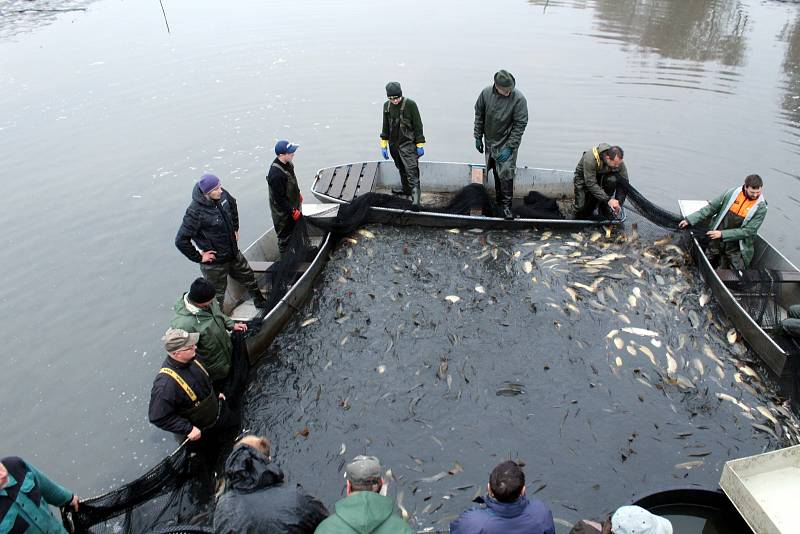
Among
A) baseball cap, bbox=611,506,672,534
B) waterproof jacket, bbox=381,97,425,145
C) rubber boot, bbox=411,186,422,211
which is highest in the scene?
waterproof jacket, bbox=381,97,425,145

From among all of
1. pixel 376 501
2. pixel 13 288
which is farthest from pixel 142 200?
pixel 376 501

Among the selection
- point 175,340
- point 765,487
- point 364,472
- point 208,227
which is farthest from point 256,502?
point 765,487

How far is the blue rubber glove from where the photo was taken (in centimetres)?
844

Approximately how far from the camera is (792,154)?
506 inches

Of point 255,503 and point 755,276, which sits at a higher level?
point 255,503

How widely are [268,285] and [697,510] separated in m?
5.59

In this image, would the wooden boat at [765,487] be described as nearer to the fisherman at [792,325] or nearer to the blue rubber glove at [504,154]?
the fisherman at [792,325]

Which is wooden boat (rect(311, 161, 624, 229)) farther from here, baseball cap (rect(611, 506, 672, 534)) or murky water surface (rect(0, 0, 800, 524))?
baseball cap (rect(611, 506, 672, 534))

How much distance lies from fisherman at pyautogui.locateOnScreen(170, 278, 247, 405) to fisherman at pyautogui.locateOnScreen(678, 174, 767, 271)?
6.43m

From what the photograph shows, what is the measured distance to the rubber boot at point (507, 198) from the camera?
8.77 m

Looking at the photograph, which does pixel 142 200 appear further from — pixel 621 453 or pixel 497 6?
pixel 497 6

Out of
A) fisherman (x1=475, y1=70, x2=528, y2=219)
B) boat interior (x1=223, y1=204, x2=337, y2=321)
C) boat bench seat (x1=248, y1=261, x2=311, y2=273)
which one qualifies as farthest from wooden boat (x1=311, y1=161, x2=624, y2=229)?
boat bench seat (x1=248, y1=261, x2=311, y2=273)

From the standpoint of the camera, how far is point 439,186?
10.4m

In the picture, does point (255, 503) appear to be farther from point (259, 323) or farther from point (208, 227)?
point (208, 227)
